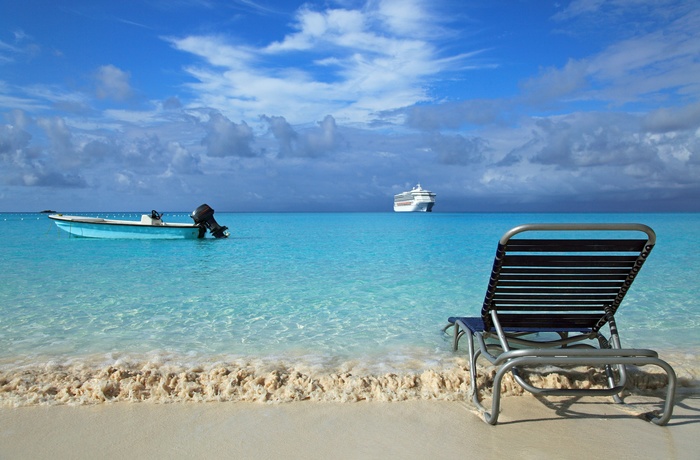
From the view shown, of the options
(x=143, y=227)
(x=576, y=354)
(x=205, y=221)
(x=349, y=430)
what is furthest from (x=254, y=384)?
(x=143, y=227)

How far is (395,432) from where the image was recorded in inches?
116

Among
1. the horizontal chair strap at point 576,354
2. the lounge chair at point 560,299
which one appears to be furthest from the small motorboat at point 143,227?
the horizontal chair strap at point 576,354

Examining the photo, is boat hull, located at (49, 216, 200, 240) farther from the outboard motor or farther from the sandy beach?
the sandy beach

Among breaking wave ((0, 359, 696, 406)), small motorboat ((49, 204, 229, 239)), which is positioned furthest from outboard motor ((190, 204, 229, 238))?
breaking wave ((0, 359, 696, 406))

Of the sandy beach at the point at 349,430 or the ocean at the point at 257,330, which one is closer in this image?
the sandy beach at the point at 349,430

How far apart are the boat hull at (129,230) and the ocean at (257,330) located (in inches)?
414

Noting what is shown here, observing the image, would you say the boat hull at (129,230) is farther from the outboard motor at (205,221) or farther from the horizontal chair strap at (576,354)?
the horizontal chair strap at (576,354)

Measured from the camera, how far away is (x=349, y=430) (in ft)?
9.77

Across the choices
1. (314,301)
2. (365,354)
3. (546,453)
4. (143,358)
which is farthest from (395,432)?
(314,301)

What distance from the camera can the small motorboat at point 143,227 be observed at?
22641mm

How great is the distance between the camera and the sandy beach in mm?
2697

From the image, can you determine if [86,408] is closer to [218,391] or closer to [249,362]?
[218,391]

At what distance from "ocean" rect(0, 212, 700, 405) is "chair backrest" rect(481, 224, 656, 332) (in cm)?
75

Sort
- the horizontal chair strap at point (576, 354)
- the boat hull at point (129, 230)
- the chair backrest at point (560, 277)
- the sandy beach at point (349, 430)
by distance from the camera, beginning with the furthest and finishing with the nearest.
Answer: the boat hull at point (129, 230)
the chair backrest at point (560, 277)
the horizontal chair strap at point (576, 354)
the sandy beach at point (349, 430)
